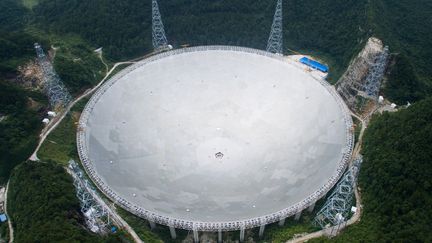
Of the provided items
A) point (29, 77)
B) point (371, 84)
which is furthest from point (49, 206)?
point (371, 84)

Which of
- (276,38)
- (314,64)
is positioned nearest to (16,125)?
(276,38)

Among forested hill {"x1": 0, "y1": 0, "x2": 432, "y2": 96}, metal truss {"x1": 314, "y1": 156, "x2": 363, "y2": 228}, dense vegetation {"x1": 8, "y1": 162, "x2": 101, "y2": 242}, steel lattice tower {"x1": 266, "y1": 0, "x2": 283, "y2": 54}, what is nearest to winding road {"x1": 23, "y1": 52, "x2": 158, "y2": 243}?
dense vegetation {"x1": 8, "y1": 162, "x2": 101, "y2": 242}

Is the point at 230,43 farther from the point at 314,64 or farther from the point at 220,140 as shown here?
the point at 220,140

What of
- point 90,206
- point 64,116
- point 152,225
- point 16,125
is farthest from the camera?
point 64,116

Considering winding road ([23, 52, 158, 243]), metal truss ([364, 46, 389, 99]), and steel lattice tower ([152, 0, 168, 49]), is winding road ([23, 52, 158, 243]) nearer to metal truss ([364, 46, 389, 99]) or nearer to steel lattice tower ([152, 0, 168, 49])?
steel lattice tower ([152, 0, 168, 49])

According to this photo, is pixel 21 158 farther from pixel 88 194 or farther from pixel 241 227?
pixel 241 227

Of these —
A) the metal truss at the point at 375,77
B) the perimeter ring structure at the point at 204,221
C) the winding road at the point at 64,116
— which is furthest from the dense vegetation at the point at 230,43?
the perimeter ring structure at the point at 204,221

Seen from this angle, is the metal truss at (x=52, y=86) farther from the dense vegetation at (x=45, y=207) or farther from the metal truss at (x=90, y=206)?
the metal truss at (x=90, y=206)
